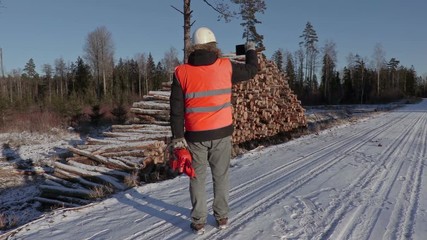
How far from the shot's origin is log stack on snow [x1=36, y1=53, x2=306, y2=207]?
7.40 m

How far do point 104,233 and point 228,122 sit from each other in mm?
1860

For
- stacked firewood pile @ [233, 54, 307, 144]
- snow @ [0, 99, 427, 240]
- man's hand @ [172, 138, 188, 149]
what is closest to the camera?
man's hand @ [172, 138, 188, 149]

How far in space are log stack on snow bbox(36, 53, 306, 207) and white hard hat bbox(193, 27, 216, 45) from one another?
3546 millimetres

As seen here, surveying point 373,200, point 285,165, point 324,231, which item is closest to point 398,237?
point 324,231

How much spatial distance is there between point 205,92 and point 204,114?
0.77 ft

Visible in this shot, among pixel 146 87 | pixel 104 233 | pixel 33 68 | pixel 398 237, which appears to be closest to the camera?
pixel 398 237

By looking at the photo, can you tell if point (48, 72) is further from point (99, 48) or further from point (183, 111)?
point (183, 111)

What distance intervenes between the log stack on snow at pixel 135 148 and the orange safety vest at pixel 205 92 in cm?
308

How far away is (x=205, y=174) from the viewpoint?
394 cm

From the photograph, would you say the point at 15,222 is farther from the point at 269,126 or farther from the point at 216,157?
the point at 269,126

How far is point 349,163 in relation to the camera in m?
7.68

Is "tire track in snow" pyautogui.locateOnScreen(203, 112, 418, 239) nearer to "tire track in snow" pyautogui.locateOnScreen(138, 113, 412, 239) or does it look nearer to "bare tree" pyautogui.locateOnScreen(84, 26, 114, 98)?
"tire track in snow" pyautogui.locateOnScreen(138, 113, 412, 239)

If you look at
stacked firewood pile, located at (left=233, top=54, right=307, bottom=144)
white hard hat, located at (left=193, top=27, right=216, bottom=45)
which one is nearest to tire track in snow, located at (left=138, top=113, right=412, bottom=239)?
white hard hat, located at (left=193, top=27, right=216, bottom=45)

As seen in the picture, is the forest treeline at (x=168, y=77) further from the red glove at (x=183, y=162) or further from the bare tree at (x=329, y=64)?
the red glove at (x=183, y=162)
